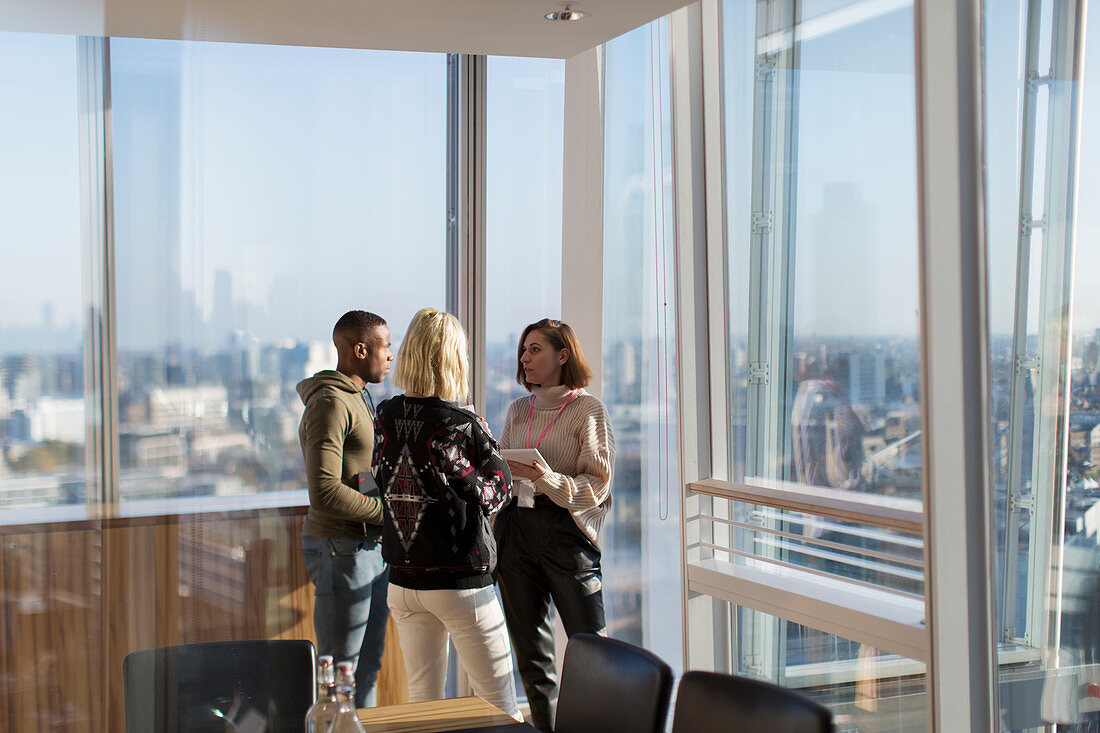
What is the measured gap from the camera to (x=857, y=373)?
3088 millimetres

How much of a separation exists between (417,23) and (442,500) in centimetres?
152

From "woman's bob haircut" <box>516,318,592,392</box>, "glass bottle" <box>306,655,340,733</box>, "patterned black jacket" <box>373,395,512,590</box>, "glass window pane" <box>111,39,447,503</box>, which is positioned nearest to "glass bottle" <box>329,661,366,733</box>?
"glass bottle" <box>306,655,340,733</box>

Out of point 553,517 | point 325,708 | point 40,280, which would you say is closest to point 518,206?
point 553,517

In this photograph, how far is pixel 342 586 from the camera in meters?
3.34

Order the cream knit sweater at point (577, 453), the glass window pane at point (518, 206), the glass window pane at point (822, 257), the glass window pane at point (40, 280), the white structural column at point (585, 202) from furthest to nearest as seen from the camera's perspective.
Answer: the glass window pane at point (518, 206) < the white structural column at point (585, 202) < the cream knit sweater at point (577, 453) < the glass window pane at point (822, 257) < the glass window pane at point (40, 280)

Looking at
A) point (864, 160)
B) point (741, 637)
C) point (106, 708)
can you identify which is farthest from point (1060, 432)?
point (106, 708)

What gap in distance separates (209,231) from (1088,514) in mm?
2817

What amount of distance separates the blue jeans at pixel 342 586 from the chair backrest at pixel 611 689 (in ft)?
4.13

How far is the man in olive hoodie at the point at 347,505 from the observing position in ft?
10.3

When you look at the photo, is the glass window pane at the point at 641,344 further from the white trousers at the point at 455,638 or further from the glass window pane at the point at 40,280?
the glass window pane at the point at 40,280

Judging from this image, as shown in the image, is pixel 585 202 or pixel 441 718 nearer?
pixel 441 718

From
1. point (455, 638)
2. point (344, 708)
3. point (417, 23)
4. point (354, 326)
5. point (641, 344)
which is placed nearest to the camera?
point (344, 708)

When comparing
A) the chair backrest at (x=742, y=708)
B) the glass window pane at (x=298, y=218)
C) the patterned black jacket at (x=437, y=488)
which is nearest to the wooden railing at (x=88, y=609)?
the glass window pane at (x=298, y=218)

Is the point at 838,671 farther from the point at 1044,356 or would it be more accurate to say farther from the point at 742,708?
the point at 742,708
